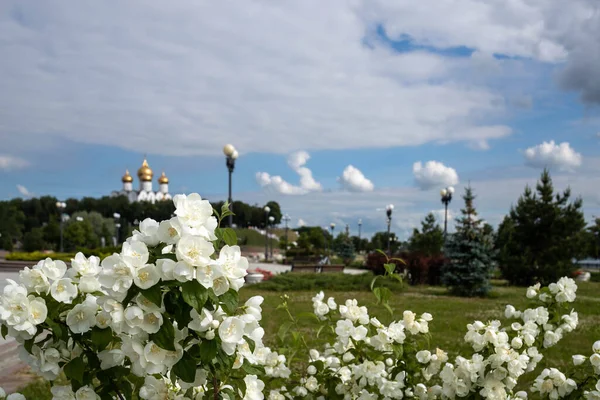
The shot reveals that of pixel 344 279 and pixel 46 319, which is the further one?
pixel 344 279

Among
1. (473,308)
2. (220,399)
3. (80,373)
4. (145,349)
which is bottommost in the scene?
(473,308)

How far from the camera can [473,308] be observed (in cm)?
1220

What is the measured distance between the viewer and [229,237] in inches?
72.8

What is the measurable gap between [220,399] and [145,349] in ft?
1.66

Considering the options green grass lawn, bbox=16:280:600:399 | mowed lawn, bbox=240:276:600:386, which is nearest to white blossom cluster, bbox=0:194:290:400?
green grass lawn, bbox=16:280:600:399

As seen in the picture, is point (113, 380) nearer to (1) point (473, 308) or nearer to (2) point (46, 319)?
(2) point (46, 319)

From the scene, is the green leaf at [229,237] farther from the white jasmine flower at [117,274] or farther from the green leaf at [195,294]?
the white jasmine flower at [117,274]

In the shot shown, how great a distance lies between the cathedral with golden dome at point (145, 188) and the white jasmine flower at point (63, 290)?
92075 mm

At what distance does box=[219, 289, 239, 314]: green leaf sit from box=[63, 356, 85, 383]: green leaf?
1.96ft

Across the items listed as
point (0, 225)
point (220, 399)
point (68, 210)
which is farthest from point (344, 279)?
point (68, 210)

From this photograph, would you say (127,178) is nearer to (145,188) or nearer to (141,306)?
(145,188)

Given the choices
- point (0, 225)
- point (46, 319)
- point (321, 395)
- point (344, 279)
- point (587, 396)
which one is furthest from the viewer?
point (0, 225)

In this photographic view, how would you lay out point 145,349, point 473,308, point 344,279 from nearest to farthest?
point 145,349
point 473,308
point 344,279

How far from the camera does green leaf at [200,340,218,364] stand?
176 cm
